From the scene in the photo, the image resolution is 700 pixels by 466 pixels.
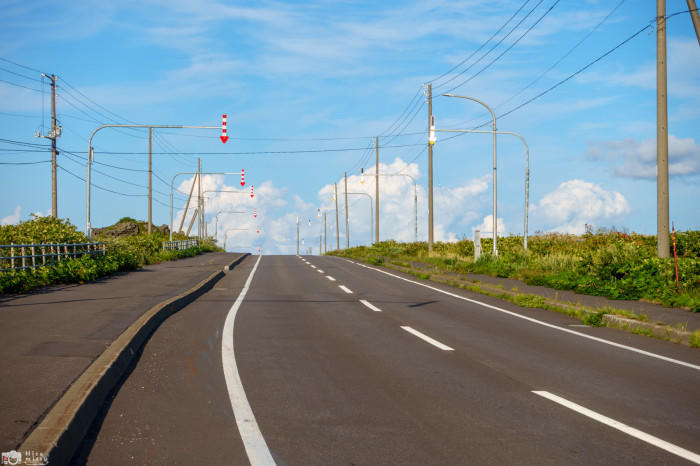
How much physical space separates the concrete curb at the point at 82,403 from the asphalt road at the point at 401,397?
151 mm

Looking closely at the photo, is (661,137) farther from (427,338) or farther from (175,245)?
(175,245)

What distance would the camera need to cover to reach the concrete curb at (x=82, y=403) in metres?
4.21

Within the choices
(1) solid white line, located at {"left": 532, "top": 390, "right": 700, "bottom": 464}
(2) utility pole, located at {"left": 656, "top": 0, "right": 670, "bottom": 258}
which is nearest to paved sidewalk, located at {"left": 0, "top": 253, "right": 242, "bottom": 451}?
(1) solid white line, located at {"left": 532, "top": 390, "right": 700, "bottom": 464}

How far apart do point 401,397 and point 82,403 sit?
9.83 ft

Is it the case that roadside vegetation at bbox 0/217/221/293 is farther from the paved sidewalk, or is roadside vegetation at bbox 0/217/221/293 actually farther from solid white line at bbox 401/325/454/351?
solid white line at bbox 401/325/454/351

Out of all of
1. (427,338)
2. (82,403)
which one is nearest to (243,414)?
(82,403)

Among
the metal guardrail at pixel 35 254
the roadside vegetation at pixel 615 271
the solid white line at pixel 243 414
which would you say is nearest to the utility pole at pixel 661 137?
the roadside vegetation at pixel 615 271

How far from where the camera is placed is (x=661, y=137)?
643 inches

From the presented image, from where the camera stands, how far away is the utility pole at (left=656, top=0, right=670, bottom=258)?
53.0 feet

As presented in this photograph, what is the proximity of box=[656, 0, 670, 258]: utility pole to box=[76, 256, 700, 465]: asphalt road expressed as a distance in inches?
243

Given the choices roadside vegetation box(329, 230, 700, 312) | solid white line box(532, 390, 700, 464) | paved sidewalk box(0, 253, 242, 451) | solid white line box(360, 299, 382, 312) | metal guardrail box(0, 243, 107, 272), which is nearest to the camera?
solid white line box(532, 390, 700, 464)

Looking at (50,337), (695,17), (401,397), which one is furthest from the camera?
(695,17)

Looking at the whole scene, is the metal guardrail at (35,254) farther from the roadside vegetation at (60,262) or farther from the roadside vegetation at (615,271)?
the roadside vegetation at (615,271)

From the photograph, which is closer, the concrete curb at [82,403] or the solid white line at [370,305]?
the concrete curb at [82,403]
